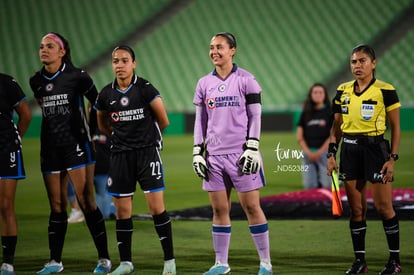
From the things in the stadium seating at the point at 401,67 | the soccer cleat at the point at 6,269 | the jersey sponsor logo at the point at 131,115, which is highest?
the stadium seating at the point at 401,67

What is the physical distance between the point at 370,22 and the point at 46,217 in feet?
65.6

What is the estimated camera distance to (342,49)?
27.3 meters

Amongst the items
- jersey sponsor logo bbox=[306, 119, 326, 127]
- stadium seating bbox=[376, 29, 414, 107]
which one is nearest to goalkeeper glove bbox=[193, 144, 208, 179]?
jersey sponsor logo bbox=[306, 119, 326, 127]

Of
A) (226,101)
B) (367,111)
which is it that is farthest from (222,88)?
(367,111)

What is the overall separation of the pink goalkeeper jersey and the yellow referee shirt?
0.76 meters

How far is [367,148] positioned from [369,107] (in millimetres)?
329

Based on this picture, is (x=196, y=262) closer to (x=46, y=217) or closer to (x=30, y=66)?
(x=46, y=217)

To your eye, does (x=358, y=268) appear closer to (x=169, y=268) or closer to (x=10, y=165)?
(x=169, y=268)

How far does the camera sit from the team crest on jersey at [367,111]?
6.13 meters

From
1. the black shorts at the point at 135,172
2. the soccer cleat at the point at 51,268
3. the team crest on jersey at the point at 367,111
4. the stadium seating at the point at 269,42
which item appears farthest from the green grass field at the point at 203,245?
the stadium seating at the point at 269,42

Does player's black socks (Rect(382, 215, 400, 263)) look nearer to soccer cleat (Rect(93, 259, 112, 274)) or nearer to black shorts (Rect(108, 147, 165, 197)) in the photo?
black shorts (Rect(108, 147, 165, 197))

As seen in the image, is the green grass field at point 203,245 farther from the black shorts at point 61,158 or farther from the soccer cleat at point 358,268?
the black shorts at point 61,158

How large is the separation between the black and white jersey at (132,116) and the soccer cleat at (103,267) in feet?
3.13

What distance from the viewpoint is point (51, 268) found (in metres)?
6.43
